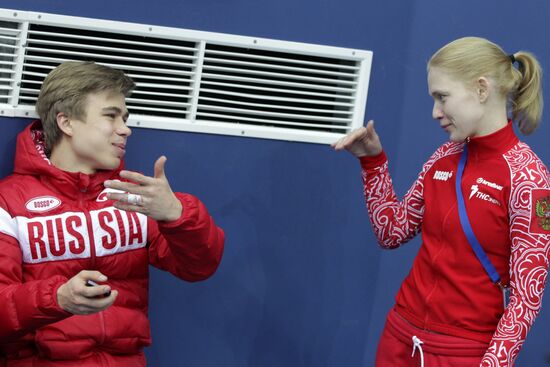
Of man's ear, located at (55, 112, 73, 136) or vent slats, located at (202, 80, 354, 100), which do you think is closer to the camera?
man's ear, located at (55, 112, 73, 136)

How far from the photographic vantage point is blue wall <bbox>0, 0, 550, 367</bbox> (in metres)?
3.29

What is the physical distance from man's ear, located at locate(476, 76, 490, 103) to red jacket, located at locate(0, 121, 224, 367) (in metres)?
0.75

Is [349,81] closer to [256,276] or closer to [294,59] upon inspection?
[294,59]

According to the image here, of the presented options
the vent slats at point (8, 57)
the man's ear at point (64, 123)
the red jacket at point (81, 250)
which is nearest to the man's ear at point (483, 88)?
the red jacket at point (81, 250)

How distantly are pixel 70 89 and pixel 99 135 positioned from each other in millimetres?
146

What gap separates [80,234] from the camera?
2824 mm

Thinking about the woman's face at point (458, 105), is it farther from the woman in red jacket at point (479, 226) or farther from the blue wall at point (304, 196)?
the blue wall at point (304, 196)

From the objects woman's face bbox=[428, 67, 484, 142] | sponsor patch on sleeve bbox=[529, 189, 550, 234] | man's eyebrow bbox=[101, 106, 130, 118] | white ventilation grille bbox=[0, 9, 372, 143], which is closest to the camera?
sponsor patch on sleeve bbox=[529, 189, 550, 234]

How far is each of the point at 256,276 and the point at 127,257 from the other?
621 mm

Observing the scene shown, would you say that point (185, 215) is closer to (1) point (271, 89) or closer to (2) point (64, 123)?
(2) point (64, 123)

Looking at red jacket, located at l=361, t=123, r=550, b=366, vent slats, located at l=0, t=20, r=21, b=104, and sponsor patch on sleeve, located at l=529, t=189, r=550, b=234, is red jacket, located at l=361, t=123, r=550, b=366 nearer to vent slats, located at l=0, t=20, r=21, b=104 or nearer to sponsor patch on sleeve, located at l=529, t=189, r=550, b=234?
sponsor patch on sleeve, located at l=529, t=189, r=550, b=234

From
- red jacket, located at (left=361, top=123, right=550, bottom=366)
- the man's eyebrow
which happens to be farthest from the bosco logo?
red jacket, located at (left=361, top=123, right=550, bottom=366)

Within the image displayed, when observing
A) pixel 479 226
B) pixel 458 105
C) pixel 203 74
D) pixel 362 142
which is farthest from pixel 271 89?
pixel 479 226

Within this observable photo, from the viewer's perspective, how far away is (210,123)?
326 centimetres
